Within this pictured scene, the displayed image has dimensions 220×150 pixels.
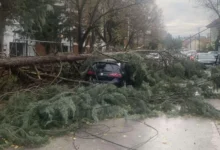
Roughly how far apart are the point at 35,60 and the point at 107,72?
2882 millimetres

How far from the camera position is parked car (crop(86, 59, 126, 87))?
11.4 metres

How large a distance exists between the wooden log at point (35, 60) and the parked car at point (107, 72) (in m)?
0.62

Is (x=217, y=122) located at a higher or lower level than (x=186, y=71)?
lower

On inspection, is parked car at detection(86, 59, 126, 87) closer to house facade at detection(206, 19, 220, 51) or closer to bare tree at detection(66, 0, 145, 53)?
bare tree at detection(66, 0, 145, 53)

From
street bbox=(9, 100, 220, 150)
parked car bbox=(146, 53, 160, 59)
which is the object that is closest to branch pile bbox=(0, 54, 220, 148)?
parked car bbox=(146, 53, 160, 59)

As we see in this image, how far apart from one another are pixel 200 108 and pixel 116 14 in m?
21.2

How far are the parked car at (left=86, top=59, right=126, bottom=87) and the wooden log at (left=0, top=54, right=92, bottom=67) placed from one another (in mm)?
616

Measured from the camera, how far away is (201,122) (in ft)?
24.7

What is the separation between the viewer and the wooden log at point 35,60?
29.5 ft

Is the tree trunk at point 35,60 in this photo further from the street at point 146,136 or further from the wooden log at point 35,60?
the street at point 146,136

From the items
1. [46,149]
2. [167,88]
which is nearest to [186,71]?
[167,88]

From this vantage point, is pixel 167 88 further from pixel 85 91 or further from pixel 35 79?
pixel 35 79

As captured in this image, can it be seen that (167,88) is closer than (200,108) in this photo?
No

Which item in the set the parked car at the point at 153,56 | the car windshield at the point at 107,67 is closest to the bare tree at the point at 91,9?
the parked car at the point at 153,56
